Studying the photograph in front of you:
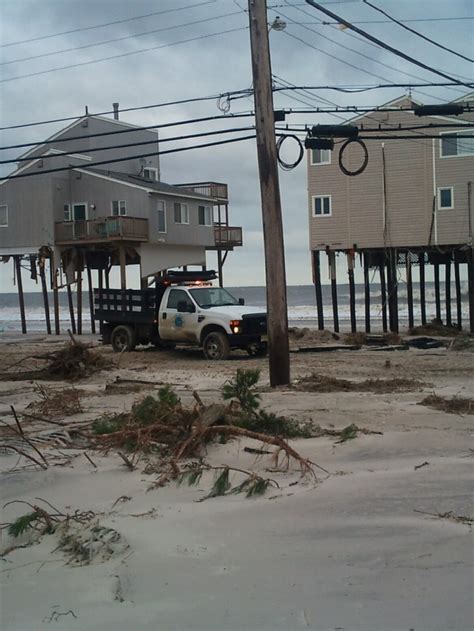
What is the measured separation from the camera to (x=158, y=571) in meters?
4.78

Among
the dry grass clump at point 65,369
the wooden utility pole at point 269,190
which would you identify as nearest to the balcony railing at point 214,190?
the dry grass clump at point 65,369

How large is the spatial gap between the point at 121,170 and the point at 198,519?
135 ft

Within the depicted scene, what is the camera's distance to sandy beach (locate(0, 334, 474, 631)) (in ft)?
13.9

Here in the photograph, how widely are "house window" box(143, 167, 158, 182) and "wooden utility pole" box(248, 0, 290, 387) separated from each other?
110 feet

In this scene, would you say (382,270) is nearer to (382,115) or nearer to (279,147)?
(382,115)

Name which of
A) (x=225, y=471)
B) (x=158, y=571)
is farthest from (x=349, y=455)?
(x=158, y=571)

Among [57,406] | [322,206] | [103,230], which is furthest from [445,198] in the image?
[57,406]

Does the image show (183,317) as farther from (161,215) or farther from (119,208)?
(161,215)

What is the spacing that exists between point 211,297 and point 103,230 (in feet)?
60.6

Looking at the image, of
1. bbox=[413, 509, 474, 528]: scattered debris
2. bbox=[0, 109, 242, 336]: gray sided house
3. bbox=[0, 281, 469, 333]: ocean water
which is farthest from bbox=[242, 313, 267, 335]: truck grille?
bbox=[0, 281, 469, 333]: ocean water

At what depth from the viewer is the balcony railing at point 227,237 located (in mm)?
45438

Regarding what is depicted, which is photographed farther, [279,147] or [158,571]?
[279,147]

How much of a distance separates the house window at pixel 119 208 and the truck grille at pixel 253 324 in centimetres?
2186

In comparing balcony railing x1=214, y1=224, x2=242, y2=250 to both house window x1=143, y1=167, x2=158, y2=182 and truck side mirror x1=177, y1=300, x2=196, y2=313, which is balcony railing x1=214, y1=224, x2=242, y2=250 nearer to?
house window x1=143, y1=167, x2=158, y2=182
